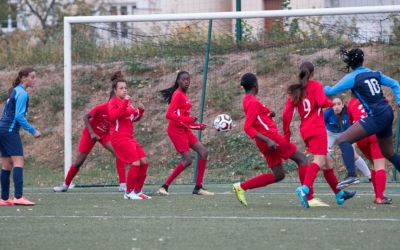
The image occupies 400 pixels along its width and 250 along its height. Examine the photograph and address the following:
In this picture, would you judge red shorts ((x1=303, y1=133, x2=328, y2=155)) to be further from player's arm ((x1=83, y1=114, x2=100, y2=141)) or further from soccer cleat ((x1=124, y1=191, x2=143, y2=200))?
player's arm ((x1=83, y1=114, x2=100, y2=141))

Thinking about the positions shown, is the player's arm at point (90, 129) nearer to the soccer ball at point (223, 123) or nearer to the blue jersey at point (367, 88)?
the soccer ball at point (223, 123)

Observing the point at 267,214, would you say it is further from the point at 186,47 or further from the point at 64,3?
the point at 64,3

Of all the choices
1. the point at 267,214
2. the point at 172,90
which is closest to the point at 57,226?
the point at 267,214

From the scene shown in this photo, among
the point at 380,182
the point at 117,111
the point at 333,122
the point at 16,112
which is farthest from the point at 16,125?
the point at 333,122

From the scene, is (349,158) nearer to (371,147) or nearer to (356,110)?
Answer: (371,147)

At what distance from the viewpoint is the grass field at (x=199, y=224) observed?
880 cm

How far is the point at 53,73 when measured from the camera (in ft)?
81.6

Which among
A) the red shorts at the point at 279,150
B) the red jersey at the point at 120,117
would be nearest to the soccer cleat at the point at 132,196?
the red jersey at the point at 120,117

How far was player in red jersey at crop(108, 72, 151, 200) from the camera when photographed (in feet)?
45.0

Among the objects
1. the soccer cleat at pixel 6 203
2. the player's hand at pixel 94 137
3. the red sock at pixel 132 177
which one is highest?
the player's hand at pixel 94 137

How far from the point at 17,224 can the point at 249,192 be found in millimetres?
5344

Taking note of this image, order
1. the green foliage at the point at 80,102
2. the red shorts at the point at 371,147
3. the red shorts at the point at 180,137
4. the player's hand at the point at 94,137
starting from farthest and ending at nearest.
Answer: the green foliage at the point at 80,102, the player's hand at the point at 94,137, the red shorts at the point at 180,137, the red shorts at the point at 371,147

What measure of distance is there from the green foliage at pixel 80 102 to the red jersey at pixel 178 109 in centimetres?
701

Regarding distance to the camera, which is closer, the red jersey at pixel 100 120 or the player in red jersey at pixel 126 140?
the player in red jersey at pixel 126 140
